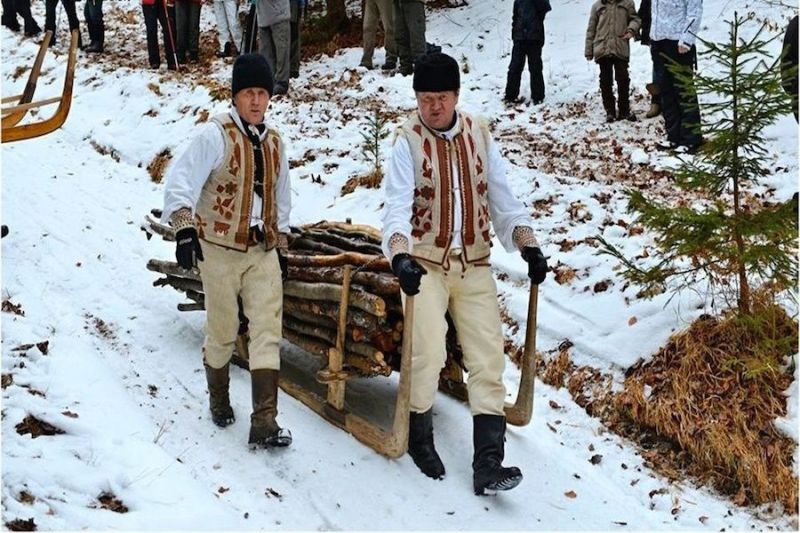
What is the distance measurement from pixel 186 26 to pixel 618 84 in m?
9.22

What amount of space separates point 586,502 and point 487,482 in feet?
2.25

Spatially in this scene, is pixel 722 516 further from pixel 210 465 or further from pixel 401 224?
pixel 210 465

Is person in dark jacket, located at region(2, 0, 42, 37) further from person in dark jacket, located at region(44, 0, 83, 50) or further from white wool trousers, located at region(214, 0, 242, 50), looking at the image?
white wool trousers, located at region(214, 0, 242, 50)

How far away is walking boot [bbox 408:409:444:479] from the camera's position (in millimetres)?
4668

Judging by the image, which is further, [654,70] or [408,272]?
[654,70]

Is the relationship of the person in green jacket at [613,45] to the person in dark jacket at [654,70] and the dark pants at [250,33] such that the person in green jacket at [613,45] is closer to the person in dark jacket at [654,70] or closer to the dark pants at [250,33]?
the person in dark jacket at [654,70]

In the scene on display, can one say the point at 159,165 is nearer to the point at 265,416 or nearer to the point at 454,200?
the point at 265,416

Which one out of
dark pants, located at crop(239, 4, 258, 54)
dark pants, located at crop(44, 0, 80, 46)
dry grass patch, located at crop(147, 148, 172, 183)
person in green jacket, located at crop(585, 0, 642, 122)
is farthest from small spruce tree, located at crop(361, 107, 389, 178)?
dark pants, located at crop(44, 0, 80, 46)

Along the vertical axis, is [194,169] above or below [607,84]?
below

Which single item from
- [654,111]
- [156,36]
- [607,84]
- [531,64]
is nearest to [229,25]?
[156,36]

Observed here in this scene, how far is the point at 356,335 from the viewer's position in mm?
4930

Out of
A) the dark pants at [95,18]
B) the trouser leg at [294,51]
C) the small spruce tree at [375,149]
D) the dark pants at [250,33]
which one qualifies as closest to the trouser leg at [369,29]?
the trouser leg at [294,51]

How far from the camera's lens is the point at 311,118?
39.3 ft

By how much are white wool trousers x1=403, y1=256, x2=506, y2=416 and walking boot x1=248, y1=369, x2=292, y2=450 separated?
0.82 metres
